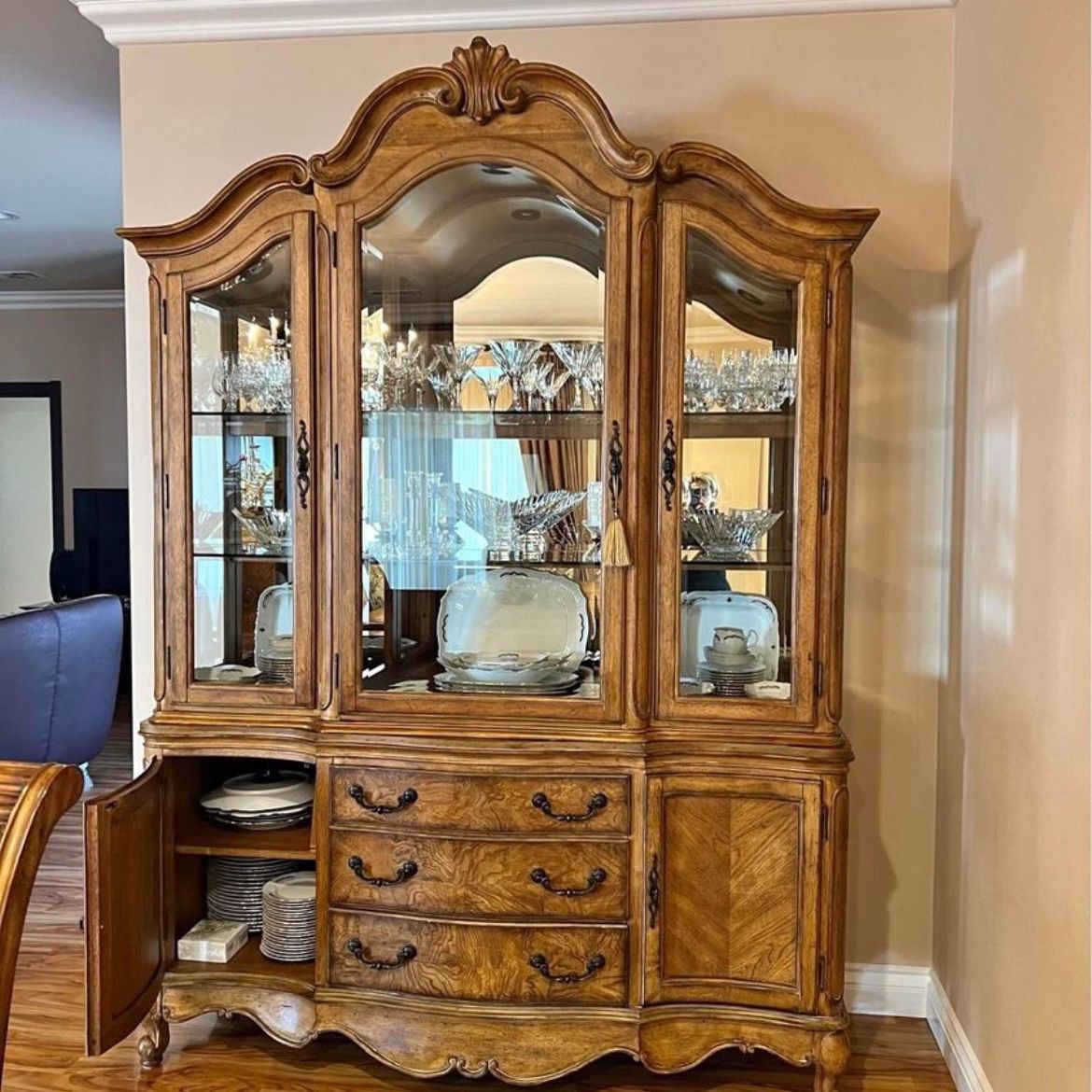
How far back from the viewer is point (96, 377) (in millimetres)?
6664

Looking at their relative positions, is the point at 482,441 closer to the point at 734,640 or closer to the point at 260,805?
the point at 734,640

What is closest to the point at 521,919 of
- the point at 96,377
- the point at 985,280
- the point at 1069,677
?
the point at 1069,677

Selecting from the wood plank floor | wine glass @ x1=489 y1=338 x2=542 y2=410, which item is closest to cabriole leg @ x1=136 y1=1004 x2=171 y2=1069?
the wood plank floor

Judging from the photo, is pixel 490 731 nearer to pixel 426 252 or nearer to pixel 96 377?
pixel 426 252

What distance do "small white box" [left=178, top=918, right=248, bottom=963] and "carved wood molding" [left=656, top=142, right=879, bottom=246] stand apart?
194 cm

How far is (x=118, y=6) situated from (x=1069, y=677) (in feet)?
8.63

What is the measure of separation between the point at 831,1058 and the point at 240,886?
1.40m

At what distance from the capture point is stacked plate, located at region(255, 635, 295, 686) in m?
2.23

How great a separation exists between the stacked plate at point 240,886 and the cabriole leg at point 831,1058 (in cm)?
129

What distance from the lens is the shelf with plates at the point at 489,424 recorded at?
2.18m

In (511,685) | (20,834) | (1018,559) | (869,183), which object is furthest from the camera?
(869,183)

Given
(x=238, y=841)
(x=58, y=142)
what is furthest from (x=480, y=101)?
(x=58, y=142)

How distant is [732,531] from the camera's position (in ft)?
7.07

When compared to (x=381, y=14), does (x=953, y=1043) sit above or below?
below
